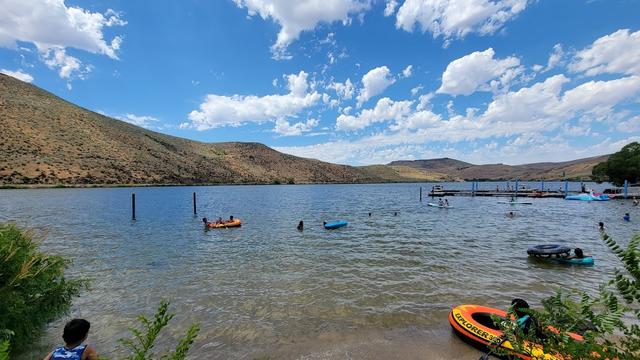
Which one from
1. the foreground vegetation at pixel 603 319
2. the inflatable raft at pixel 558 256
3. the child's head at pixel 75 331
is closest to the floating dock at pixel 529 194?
the inflatable raft at pixel 558 256

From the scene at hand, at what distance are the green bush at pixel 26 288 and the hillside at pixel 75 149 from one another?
322ft

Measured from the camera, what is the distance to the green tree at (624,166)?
70562mm

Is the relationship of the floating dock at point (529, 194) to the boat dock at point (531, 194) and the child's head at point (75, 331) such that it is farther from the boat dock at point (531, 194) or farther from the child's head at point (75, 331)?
the child's head at point (75, 331)

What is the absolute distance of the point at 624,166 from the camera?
7281cm

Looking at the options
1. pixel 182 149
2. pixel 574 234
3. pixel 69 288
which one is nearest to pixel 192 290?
pixel 69 288

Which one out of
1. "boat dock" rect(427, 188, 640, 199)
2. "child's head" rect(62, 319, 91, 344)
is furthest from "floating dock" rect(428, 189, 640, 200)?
"child's head" rect(62, 319, 91, 344)

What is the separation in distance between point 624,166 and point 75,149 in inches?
5829

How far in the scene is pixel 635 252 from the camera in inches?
130

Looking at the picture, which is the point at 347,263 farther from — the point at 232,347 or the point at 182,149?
the point at 182,149

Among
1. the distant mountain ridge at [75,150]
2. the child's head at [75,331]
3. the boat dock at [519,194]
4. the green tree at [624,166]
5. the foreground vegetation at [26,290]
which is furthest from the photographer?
the distant mountain ridge at [75,150]

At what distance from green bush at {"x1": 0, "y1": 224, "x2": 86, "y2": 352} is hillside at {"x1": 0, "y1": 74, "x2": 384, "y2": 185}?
322 ft

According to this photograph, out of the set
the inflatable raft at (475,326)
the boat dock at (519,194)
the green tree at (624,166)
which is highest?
the green tree at (624,166)

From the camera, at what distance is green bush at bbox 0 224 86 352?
6918mm

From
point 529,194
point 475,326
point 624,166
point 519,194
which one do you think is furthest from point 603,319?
point 624,166
